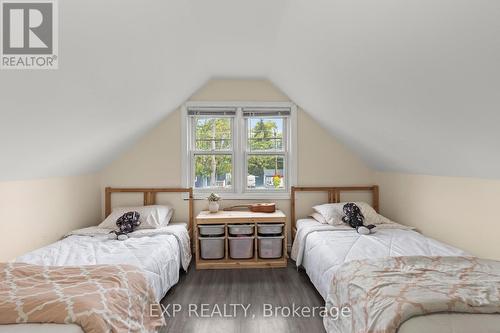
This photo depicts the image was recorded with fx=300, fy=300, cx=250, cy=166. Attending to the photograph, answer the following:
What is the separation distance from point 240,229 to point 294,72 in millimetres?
1881

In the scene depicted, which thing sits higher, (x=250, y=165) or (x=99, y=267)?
(x=250, y=165)

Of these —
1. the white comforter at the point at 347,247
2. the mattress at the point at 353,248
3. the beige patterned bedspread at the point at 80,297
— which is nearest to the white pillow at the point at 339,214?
the white comforter at the point at 347,247

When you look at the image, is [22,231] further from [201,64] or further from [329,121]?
[329,121]

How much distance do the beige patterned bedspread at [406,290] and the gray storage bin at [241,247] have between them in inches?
58.1

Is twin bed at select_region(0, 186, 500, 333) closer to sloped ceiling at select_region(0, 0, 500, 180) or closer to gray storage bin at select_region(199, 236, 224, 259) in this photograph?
gray storage bin at select_region(199, 236, 224, 259)

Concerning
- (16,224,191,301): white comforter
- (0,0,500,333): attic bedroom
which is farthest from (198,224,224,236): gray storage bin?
(16,224,191,301): white comforter

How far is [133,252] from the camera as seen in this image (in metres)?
2.60

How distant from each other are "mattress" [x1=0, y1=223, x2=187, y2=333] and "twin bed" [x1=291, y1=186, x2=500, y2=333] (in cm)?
135

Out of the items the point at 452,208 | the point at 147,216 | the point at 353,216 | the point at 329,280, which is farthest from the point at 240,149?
the point at 452,208

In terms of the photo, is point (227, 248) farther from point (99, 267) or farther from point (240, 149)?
point (99, 267)

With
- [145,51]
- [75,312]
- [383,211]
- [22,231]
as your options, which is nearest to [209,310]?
[75,312]

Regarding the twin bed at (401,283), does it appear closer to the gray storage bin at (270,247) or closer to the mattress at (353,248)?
the mattress at (353,248)

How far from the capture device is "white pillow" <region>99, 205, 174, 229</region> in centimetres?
348

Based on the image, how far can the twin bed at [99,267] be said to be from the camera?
149 centimetres
